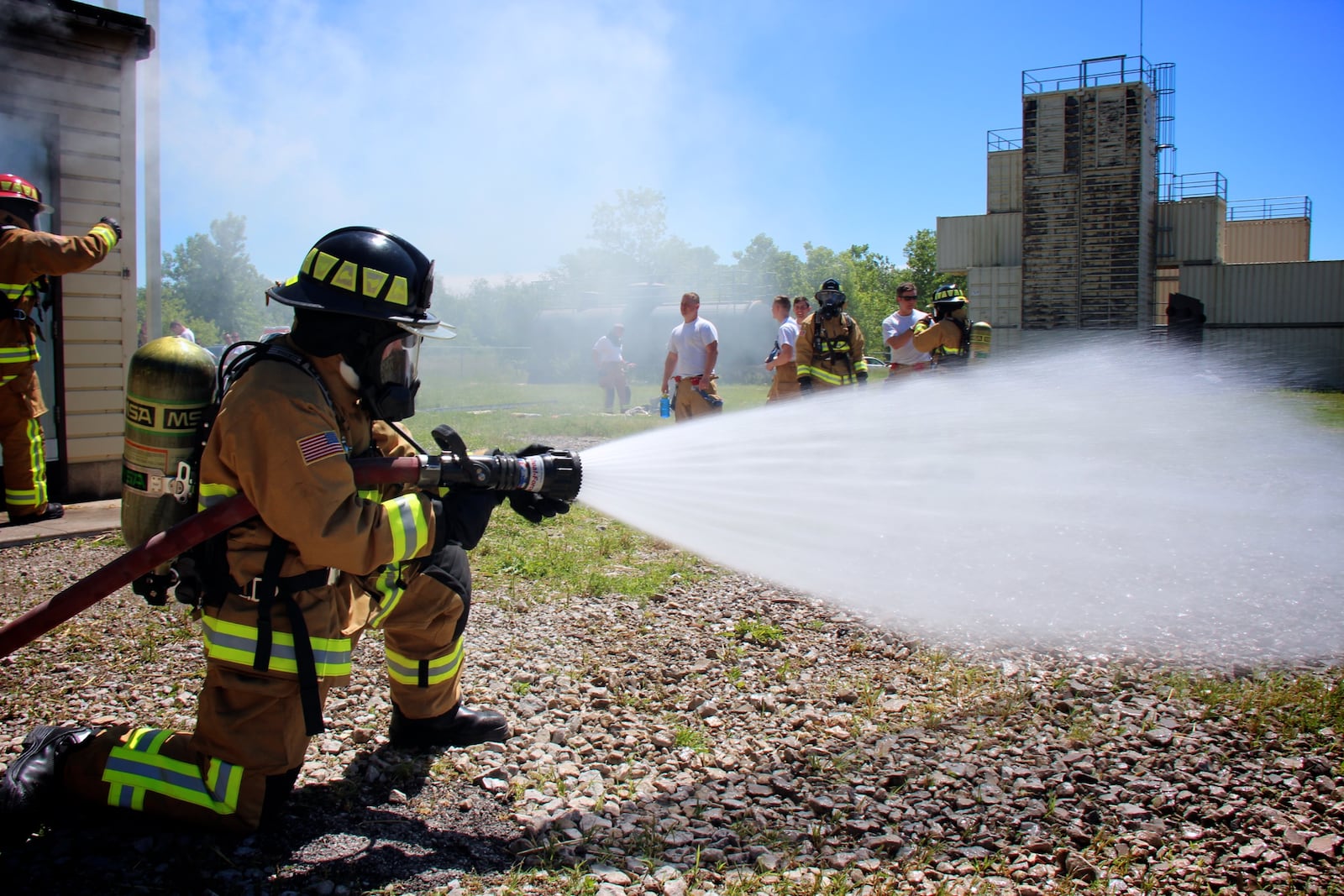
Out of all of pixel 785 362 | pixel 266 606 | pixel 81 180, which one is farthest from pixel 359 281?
pixel 785 362

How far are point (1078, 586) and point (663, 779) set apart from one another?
3.29 meters

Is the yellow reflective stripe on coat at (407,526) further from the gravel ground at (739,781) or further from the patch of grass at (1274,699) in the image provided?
the patch of grass at (1274,699)

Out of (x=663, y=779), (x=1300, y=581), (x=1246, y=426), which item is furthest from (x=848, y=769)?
(x=1246, y=426)

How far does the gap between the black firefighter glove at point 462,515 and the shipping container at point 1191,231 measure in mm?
32428

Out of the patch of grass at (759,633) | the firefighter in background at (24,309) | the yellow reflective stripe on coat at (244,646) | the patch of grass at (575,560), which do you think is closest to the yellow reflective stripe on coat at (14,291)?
the firefighter in background at (24,309)

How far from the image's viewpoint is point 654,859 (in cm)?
259

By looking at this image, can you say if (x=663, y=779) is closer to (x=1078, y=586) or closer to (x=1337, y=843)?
(x=1337, y=843)

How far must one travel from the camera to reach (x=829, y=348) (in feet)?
31.9

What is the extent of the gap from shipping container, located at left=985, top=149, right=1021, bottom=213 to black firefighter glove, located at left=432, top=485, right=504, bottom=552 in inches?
1252

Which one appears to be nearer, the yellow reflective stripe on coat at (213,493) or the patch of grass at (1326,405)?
the yellow reflective stripe on coat at (213,493)

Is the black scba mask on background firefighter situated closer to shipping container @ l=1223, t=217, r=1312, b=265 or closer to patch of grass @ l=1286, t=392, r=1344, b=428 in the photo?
patch of grass @ l=1286, t=392, r=1344, b=428

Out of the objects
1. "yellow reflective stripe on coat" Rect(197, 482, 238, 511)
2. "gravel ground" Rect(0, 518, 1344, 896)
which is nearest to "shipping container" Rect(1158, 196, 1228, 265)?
"gravel ground" Rect(0, 518, 1344, 896)

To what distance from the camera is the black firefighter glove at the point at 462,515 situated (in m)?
2.78

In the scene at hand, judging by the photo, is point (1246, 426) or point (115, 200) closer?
point (115, 200)
